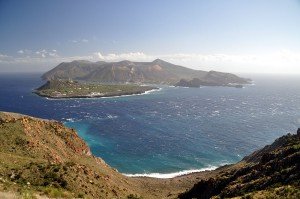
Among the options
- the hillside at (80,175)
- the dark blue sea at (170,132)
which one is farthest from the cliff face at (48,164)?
the dark blue sea at (170,132)

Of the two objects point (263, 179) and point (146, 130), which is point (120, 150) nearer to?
point (146, 130)

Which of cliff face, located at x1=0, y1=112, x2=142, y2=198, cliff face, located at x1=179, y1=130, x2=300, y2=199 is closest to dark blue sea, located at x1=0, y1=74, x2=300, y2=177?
cliff face, located at x1=0, y1=112, x2=142, y2=198

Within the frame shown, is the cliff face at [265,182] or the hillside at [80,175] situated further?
the hillside at [80,175]

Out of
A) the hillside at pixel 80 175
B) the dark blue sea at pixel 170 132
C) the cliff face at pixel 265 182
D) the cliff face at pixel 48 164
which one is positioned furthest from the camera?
the dark blue sea at pixel 170 132

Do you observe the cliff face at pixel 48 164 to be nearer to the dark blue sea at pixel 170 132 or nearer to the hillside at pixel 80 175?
the hillside at pixel 80 175

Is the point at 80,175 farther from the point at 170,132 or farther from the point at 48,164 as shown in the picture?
the point at 170,132

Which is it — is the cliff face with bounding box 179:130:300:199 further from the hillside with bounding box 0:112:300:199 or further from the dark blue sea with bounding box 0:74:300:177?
the dark blue sea with bounding box 0:74:300:177

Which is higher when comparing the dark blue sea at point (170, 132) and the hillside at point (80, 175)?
the hillside at point (80, 175)

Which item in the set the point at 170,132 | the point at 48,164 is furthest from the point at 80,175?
the point at 170,132
